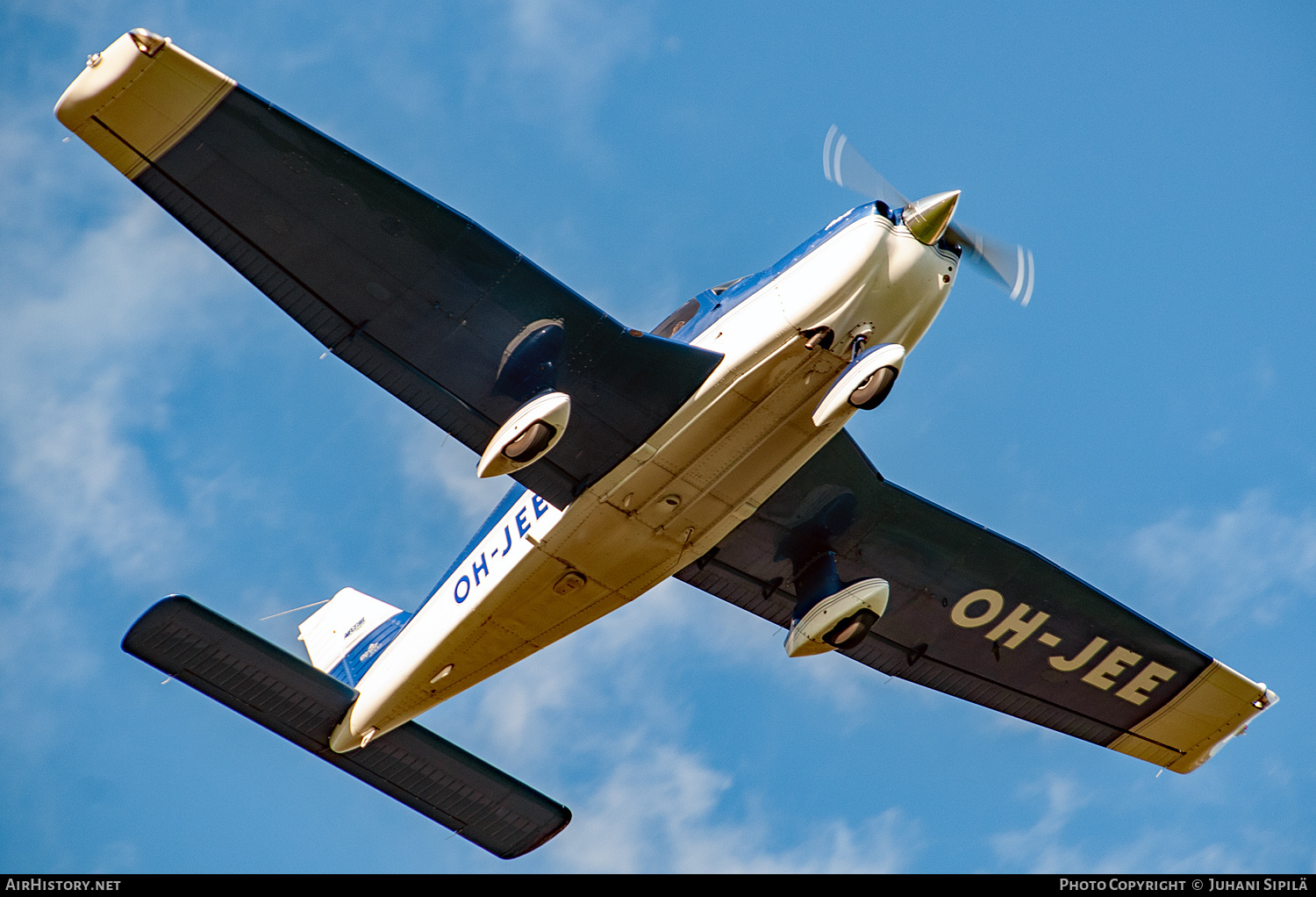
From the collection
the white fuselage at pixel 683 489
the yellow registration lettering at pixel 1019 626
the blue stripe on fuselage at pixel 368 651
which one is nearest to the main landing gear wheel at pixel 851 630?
the white fuselage at pixel 683 489

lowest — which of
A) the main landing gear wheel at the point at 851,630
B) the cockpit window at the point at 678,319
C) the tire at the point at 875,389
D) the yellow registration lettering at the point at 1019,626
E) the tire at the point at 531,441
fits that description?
the main landing gear wheel at the point at 851,630

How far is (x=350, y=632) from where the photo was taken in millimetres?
19484

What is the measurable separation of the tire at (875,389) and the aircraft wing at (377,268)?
170 cm

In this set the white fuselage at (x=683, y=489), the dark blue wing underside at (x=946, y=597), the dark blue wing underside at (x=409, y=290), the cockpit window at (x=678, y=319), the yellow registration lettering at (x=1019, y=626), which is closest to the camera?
the dark blue wing underside at (x=409, y=290)

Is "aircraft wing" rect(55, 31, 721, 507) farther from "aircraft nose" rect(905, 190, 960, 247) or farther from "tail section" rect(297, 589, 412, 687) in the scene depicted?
"tail section" rect(297, 589, 412, 687)

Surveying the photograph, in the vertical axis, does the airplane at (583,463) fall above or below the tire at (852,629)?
above

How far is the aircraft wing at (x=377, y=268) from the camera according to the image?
13391 mm

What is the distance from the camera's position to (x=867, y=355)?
547 inches

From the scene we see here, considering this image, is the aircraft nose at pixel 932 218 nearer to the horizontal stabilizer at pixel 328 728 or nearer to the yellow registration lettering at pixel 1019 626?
the yellow registration lettering at pixel 1019 626
